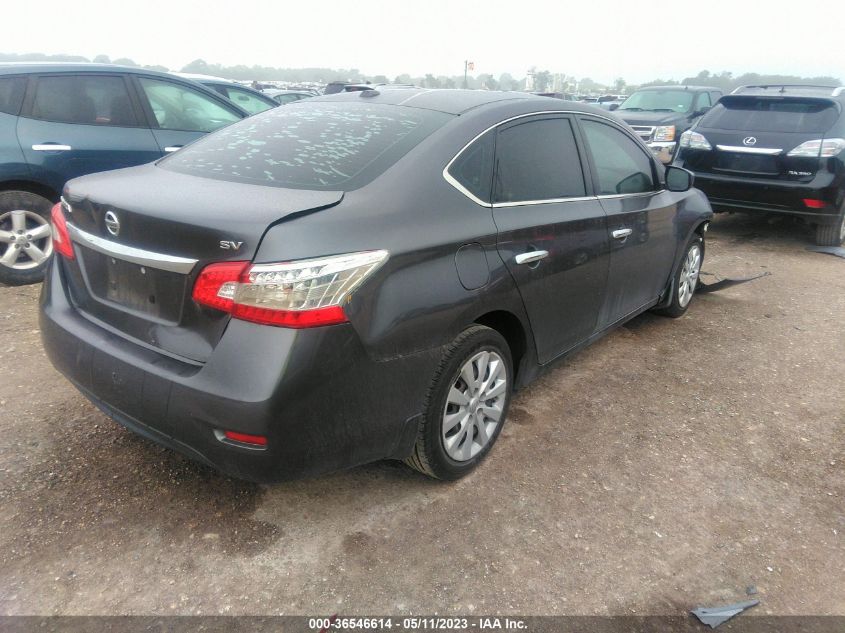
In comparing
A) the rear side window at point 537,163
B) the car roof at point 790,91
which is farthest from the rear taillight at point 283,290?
the car roof at point 790,91

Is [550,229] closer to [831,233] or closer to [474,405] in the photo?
[474,405]

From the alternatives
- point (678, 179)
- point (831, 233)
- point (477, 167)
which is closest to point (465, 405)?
point (477, 167)

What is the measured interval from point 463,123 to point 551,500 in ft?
5.41

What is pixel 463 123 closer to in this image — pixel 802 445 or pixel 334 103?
pixel 334 103

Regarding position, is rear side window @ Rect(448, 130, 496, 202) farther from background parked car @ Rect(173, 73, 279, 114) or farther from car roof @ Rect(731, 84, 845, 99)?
background parked car @ Rect(173, 73, 279, 114)

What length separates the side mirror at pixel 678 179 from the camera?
167 inches

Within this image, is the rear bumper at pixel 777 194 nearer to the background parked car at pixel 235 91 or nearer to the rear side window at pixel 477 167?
the rear side window at pixel 477 167

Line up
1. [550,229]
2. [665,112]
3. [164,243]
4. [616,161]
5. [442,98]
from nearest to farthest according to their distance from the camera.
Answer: [164,243] → [550,229] → [442,98] → [616,161] → [665,112]

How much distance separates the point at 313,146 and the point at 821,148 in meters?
6.00

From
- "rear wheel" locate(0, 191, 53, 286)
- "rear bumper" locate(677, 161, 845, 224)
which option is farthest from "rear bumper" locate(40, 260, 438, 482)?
"rear bumper" locate(677, 161, 845, 224)

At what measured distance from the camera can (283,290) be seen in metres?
2.04

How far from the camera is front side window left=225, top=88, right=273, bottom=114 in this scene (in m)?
9.22

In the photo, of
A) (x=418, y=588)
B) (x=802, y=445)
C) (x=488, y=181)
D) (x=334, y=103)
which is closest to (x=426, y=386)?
(x=418, y=588)

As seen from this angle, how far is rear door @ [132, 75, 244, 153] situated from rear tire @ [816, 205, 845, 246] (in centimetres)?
615
